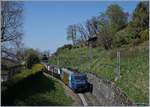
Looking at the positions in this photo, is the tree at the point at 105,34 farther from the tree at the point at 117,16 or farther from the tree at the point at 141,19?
the tree at the point at 141,19

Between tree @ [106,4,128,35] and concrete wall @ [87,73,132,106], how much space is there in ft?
123

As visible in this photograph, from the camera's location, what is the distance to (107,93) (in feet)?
110

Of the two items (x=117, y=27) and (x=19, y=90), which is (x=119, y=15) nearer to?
(x=117, y=27)

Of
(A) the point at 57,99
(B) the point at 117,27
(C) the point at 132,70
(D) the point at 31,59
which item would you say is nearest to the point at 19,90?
(A) the point at 57,99

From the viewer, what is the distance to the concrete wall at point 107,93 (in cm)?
2816

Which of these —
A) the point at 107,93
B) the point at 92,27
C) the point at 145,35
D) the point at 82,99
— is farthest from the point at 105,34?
the point at 107,93

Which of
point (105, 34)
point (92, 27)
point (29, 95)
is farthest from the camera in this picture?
point (92, 27)

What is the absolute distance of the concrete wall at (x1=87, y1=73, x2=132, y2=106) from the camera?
2816 centimetres

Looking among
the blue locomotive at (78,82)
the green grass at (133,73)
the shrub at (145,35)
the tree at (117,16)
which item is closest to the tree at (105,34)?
the tree at (117,16)

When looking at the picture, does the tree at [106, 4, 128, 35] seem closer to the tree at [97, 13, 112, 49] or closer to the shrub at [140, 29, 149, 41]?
the tree at [97, 13, 112, 49]

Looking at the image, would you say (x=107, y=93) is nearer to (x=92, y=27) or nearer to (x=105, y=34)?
(x=105, y=34)

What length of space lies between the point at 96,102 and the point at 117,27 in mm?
43716

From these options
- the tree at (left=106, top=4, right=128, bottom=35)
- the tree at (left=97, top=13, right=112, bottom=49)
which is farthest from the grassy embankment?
the tree at (left=106, top=4, right=128, bottom=35)

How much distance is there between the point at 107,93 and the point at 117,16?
158 ft
